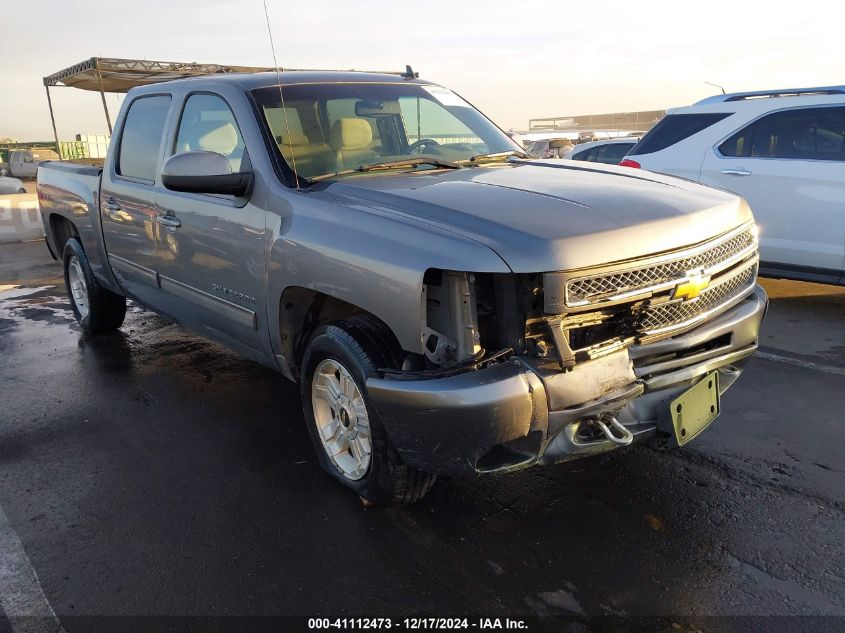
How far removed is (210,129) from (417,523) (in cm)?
248

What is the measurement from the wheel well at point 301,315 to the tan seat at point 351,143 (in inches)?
27.4

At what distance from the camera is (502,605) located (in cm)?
254

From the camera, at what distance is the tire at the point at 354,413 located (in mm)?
2900

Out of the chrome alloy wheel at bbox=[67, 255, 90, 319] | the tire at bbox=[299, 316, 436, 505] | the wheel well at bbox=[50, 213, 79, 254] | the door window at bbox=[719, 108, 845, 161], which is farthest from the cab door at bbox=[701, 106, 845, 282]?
the wheel well at bbox=[50, 213, 79, 254]

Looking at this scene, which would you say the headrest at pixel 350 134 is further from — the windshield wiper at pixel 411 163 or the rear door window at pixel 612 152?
the rear door window at pixel 612 152

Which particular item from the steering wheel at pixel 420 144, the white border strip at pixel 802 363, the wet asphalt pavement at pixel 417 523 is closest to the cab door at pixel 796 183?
the white border strip at pixel 802 363

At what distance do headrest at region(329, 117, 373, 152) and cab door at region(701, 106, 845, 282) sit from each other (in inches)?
157

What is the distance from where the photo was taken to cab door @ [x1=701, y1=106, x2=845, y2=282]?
582 centimetres

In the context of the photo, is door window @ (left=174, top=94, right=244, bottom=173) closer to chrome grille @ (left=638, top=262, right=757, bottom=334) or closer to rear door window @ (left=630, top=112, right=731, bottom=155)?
chrome grille @ (left=638, top=262, right=757, bottom=334)

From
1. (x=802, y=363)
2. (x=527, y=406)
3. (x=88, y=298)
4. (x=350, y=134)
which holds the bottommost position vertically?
(x=802, y=363)

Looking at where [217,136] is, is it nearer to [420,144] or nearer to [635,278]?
[420,144]

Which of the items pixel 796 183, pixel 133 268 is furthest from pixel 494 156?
pixel 796 183

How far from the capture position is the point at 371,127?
397 cm

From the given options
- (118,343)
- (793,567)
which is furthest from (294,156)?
(118,343)
